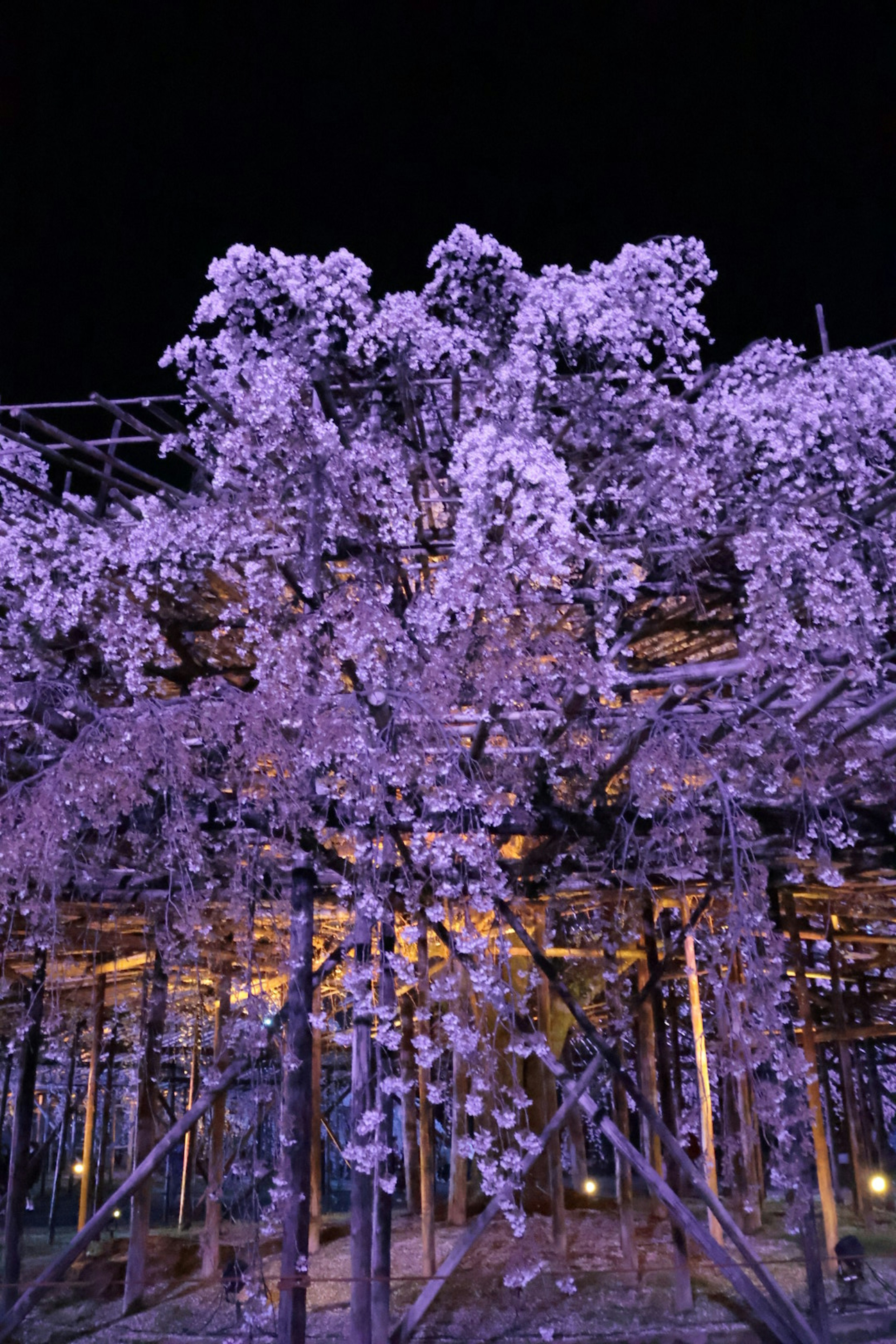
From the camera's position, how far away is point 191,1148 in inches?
686

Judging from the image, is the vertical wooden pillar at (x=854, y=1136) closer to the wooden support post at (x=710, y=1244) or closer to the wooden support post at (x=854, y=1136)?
the wooden support post at (x=854, y=1136)

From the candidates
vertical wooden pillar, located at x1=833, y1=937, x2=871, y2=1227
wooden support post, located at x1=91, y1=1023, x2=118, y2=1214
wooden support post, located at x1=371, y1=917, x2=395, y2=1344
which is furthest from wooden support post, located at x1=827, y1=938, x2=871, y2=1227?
wooden support post, located at x1=91, y1=1023, x2=118, y2=1214

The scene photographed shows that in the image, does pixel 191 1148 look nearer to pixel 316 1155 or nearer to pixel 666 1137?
pixel 316 1155

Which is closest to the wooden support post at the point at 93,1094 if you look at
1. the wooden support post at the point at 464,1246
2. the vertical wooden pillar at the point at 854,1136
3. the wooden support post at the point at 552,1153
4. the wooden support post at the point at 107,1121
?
the wooden support post at the point at 107,1121

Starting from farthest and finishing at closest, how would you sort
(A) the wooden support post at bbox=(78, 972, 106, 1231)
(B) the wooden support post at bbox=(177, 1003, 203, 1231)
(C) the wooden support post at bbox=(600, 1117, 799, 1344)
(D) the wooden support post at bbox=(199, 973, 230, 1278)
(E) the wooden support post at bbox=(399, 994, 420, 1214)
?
(B) the wooden support post at bbox=(177, 1003, 203, 1231) < (A) the wooden support post at bbox=(78, 972, 106, 1231) < (D) the wooden support post at bbox=(199, 973, 230, 1278) < (E) the wooden support post at bbox=(399, 994, 420, 1214) < (C) the wooden support post at bbox=(600, 1117, 799, 1344)

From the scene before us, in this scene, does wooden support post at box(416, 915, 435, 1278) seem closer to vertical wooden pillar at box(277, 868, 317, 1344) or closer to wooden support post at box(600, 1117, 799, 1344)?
vertical wooden pillar at box(277, 868, 317, 1344)

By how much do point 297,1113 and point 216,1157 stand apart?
5414 millimetres

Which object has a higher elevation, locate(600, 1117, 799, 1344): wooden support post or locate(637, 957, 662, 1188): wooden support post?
locate(637, 957, 662, 1188): wooden support post

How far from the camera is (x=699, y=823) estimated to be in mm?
7352

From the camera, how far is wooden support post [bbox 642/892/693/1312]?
919cm

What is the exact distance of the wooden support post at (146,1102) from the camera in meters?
10.6

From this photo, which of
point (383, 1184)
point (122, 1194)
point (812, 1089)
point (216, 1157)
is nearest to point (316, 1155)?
point (216, 1157)

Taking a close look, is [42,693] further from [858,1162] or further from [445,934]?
[858,1162]

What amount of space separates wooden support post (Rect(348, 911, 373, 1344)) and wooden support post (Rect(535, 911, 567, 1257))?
2332mm
